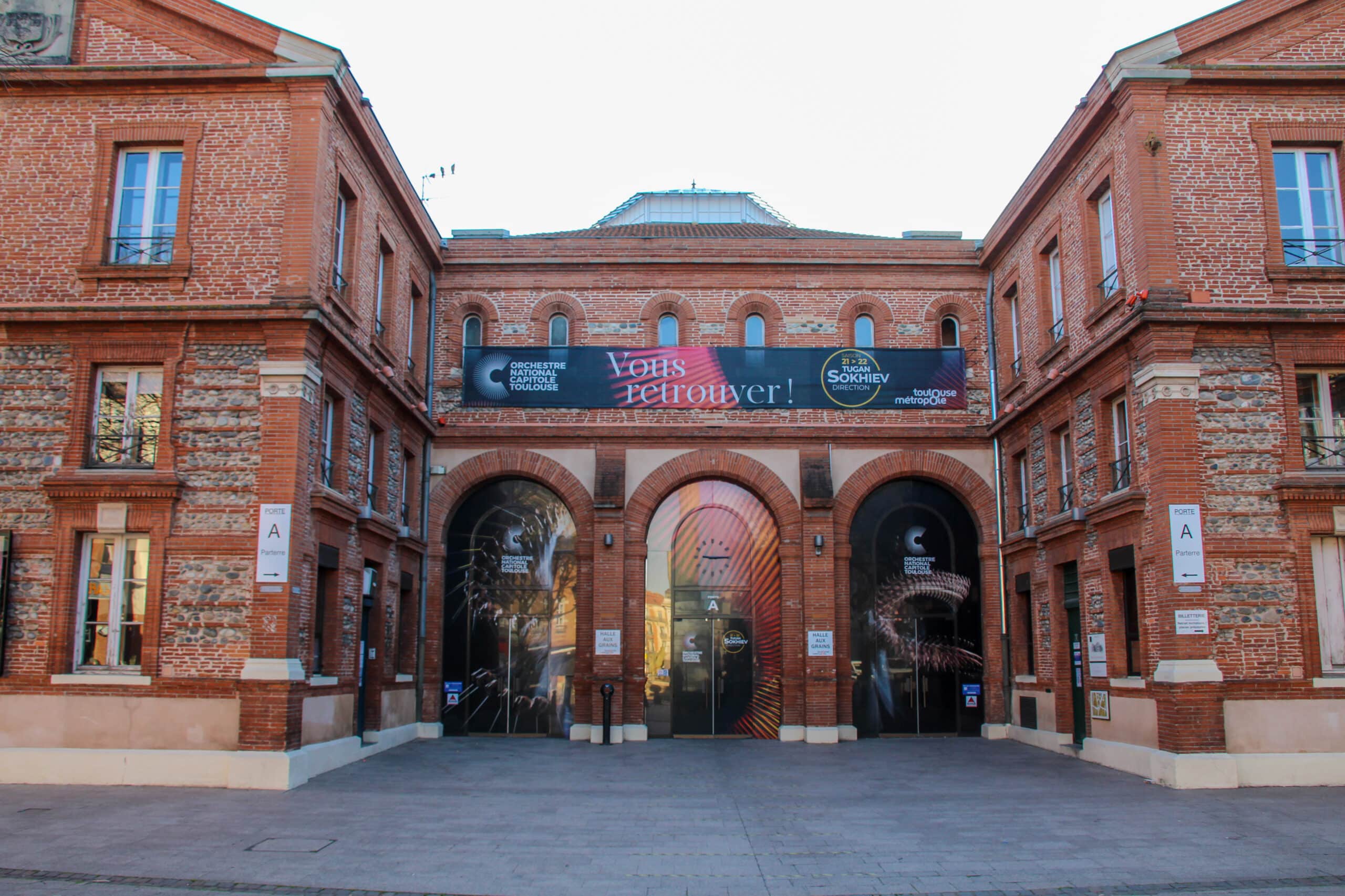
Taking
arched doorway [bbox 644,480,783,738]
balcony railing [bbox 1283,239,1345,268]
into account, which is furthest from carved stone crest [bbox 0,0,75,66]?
balcony railing [bbox 1283,239,1345,268]

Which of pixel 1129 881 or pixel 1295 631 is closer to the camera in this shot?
pixel 1129 881

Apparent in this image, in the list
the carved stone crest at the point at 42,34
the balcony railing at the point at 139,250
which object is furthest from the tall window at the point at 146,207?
the carved stone crest at the point at 42,34

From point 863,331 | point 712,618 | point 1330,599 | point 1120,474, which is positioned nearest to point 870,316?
point 863,331

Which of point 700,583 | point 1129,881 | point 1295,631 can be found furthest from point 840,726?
point 1129,881

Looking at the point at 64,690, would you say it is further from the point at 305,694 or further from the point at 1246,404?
the point at 1246,404

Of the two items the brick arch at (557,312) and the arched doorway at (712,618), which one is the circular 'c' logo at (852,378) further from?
the brick arch at (557,312)

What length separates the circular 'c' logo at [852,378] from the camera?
2119 centimetres

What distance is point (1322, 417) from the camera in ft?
47.6

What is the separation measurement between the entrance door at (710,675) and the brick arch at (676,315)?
18.3ft

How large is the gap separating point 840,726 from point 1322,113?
41.2ft

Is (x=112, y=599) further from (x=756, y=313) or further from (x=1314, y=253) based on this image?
(x=1314, y=253)

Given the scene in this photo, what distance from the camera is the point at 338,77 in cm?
1495

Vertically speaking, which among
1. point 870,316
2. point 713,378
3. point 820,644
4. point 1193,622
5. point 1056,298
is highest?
point 870,316

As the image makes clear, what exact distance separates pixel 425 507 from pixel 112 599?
7101 millimetres
